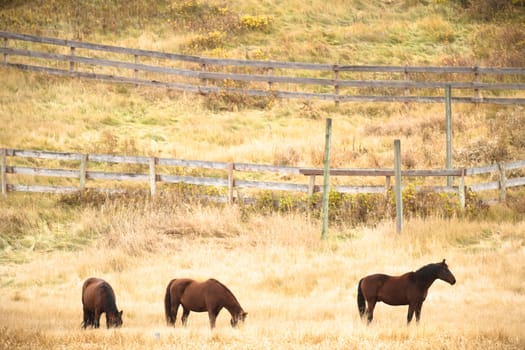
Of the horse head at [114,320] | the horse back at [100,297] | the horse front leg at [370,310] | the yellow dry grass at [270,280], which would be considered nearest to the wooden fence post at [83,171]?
the yellow dry grass at [270,280]

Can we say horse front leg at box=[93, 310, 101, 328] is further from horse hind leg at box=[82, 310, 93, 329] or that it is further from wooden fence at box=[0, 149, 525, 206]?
wooden fence at box=[0, 149, 525, 206]

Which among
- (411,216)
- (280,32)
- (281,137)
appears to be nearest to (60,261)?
(411,216)

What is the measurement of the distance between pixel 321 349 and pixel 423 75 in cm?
2193

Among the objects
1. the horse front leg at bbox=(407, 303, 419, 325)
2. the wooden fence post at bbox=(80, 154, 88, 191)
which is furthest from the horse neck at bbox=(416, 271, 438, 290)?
the wooden fence post at bbox=(80, 154, 88, 191)

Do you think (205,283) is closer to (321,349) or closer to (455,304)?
(321,349)

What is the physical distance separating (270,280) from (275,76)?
14.8 m

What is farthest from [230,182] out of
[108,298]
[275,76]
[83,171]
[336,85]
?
[336,85]

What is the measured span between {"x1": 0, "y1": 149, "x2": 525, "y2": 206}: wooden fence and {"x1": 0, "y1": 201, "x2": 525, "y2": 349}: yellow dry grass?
0.94m

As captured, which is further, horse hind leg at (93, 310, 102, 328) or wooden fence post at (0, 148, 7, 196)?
wooden fence post at (0, 148, 7, 196)

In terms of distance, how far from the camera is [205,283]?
10344 mm

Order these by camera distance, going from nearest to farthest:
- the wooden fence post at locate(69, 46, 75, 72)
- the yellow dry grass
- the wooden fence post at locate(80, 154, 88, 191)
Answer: the yellow dry grass, the wooden fence post at locate(80, 154, 88, 191), the wooden fence post at locate(69, 46, 75, 72)

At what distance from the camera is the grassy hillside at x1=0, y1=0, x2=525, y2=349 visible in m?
11.1

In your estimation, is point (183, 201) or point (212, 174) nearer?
point (183, 201)

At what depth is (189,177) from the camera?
19.4 m
